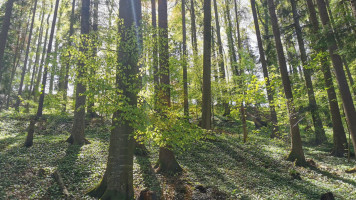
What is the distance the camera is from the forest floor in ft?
24.0

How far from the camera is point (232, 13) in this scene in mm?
25938

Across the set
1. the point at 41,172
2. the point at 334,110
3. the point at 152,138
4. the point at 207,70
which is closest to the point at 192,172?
the point at 152,138

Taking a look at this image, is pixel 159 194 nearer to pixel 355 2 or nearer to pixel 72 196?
pixel 72 196

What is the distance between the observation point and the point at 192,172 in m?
9.28

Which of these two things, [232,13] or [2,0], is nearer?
[2,0]

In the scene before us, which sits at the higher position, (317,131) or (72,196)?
(317,131)

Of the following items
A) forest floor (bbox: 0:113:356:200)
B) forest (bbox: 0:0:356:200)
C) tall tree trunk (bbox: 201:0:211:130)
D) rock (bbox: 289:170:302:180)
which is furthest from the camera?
tall tree trunk (bbox: 201:0:211:130)

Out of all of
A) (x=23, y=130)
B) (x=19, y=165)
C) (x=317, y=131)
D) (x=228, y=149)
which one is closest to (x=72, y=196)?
(x=19, y=165)

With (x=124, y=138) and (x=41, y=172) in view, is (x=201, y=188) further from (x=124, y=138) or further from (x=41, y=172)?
(x=41, y=172)

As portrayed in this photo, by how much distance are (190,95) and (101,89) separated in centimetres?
1300

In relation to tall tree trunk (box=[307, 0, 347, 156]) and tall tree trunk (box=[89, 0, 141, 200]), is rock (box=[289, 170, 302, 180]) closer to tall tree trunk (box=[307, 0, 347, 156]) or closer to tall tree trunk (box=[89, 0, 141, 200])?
tall tree trunk (box=[307, 0, 347, 156])

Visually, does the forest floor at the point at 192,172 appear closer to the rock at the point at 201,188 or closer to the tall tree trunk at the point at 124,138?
the rock at the point at 201,188

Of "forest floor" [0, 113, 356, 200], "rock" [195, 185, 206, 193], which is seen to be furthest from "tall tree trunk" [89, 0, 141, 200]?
"rock" [195, 185, 206, 193]

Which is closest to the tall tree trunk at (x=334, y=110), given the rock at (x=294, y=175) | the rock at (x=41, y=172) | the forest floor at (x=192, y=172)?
the forest floor at (x=192, y=172)
